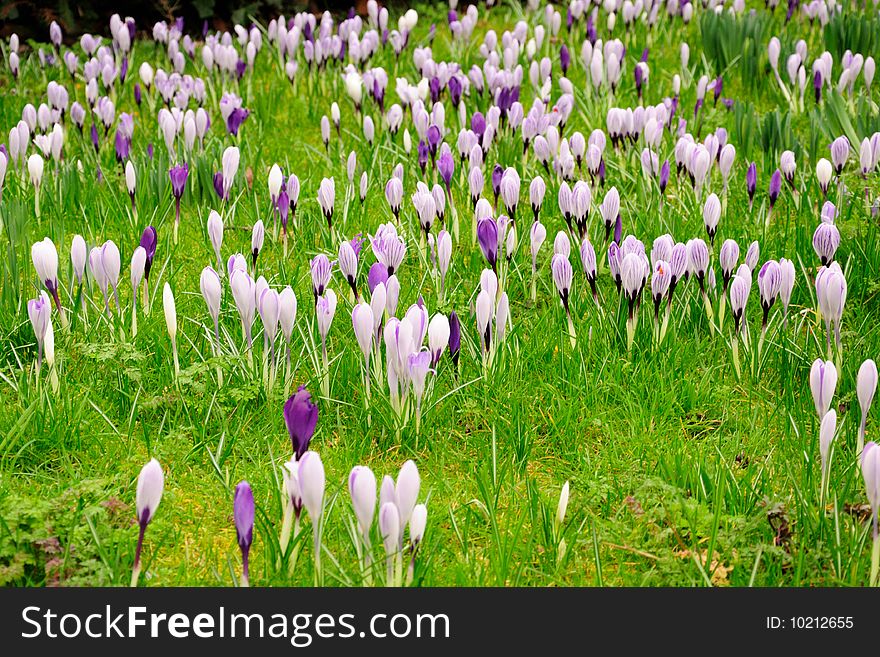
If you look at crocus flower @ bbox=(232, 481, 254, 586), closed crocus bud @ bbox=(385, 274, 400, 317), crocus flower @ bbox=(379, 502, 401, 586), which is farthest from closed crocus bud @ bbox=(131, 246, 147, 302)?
crocus flower @ bbox=(379, 502, 401, 586)

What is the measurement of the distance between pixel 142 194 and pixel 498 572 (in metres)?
3.01

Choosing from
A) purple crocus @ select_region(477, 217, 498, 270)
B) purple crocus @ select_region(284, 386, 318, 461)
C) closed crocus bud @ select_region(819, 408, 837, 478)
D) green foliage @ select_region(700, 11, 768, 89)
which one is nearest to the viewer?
purple crocus @ select_region(284, 386, 318, 461)

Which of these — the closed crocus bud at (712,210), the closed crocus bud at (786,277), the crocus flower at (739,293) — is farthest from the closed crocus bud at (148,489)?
the closed crocus bud at (712,210)

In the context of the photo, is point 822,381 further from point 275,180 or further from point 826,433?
point 275,180

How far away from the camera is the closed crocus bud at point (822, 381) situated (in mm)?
2535

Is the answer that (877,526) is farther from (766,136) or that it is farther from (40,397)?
(766,136)

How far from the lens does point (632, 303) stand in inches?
132

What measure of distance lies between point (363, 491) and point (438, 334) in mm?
866

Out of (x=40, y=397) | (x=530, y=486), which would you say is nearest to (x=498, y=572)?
(x=530, y=486)

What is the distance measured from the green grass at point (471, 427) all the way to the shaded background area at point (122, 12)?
345cm

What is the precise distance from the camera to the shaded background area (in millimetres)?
7715

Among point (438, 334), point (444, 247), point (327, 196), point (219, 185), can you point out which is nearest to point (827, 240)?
point (444, 247)

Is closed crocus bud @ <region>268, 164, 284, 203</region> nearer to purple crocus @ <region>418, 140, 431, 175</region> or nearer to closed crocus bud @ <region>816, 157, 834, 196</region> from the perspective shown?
purple crocus @ <region>418, 140, 431, 175</region>

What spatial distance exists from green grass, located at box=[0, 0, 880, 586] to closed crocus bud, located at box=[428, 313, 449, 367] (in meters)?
0.22
